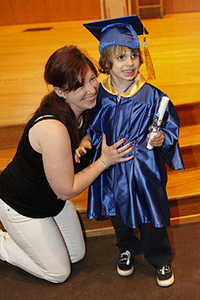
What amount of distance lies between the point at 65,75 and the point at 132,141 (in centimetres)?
45

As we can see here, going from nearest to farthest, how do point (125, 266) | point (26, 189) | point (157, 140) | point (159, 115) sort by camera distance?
point (159, 115), point (157, 140), point (26, 189), point (125, 266)

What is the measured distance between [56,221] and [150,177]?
71cm

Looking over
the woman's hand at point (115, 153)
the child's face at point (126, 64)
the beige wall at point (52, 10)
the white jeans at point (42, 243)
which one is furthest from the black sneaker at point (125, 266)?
the beige wall at point (52, 10)

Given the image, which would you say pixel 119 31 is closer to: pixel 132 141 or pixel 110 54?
pixel 110 54

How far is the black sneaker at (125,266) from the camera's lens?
6.47 ft

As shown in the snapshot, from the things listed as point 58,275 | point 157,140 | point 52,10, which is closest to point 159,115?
point 157,140

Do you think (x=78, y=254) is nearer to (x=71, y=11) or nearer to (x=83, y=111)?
(x=83, y=111)

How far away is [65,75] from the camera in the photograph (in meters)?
1.58

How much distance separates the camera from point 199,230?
2256mm

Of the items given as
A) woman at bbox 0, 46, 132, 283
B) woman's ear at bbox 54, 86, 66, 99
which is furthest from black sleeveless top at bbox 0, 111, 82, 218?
woman's ear at bbox 54, 86, 66, 99

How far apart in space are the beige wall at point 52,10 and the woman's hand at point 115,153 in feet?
21.1

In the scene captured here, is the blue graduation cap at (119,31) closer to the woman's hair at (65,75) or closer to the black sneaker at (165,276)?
the woman's hair at (65,75)

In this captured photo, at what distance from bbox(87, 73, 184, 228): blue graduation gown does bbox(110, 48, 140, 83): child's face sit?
0.24ft

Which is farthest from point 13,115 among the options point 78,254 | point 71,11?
point 71,11
